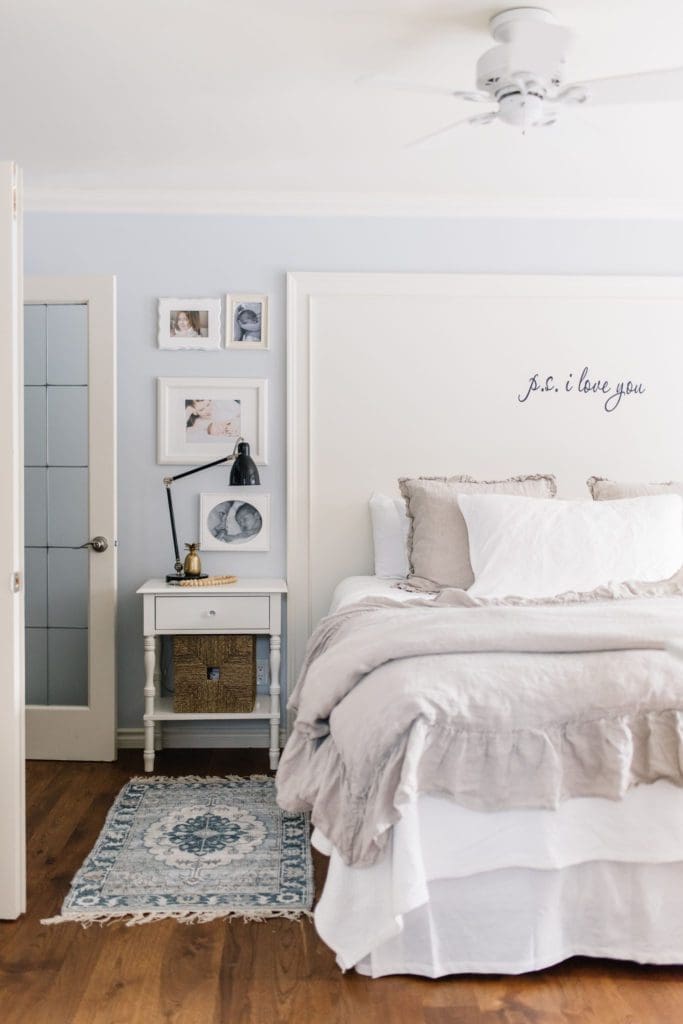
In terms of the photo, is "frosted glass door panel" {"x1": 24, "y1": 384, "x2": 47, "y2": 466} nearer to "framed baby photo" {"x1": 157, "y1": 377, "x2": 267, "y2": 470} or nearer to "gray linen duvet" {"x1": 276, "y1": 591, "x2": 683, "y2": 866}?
"framed baby photo" {"x1": 157, "y1": 377, "x2": 267, "y2": 470}

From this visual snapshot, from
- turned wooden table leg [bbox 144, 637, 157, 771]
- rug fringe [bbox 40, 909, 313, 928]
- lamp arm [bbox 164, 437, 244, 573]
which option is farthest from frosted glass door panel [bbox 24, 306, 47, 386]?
rug fringe [bbox 40, 909, 313, 928]

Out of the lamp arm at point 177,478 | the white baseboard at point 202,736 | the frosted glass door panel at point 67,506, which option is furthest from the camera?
the white baseboard at point 202,736

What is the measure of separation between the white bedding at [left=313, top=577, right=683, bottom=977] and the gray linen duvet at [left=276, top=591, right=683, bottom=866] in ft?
0.23

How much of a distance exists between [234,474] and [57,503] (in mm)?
808

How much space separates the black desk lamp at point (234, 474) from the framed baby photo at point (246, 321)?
429mm

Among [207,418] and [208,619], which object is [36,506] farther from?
[208,619]

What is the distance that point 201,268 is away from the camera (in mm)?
4094

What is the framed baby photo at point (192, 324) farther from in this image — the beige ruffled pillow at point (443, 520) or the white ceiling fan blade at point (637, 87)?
the white ceiling fan blade at point (637, 87)

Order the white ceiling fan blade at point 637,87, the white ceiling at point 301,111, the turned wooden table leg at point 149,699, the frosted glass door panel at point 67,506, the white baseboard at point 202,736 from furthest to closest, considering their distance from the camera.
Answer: the white baseboard at point 202,736 < the frosted glass door panel at point 67,506 < the turned wooden table leg at point 149,699 < the white ceiling at point 301,111 < the white ceiling fan blade at point 637,87

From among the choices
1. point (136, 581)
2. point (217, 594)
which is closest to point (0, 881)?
point (217, 594)

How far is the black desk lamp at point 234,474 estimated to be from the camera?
381 centimetres

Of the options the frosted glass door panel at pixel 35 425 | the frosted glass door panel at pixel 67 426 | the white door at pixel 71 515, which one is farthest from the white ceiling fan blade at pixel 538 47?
the frosted glass door panel at pixel 35 425

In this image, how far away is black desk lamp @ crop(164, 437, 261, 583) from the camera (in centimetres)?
381

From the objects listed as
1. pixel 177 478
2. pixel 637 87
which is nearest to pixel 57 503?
pixel 177 478
